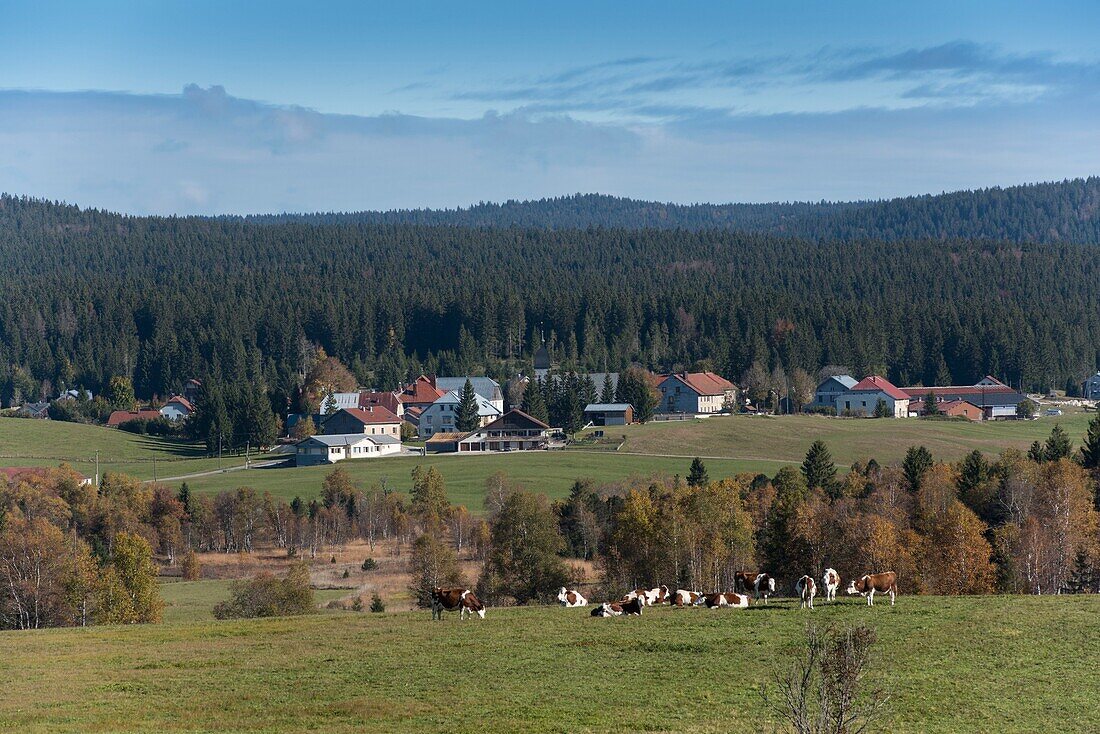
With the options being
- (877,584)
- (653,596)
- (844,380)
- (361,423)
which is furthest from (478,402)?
(877,584)

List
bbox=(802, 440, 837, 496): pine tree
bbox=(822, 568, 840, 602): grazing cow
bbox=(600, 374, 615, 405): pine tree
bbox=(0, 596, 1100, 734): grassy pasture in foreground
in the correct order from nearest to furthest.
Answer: bbox=(0, 596, 1100, 734): grassy pasture in foreground < bbox=(822, 568, 840, 602): grazing cow < bbox=(802, 440, 837, 496): pine tree < bbox=(600, 374, 615, 405): pine tree

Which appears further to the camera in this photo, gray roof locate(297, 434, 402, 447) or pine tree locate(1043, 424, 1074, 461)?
gray roof locate(297, 434, 402, 447)

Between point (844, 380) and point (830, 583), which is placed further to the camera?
point (844, 380)

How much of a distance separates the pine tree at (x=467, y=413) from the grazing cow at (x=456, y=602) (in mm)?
93414

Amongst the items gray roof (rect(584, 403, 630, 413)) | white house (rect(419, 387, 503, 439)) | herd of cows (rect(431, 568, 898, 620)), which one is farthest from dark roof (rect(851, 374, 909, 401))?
herd of cows (rect(431, 568, 898, 620))

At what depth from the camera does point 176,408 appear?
483 feet

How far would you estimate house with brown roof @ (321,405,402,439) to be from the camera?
4633 inches

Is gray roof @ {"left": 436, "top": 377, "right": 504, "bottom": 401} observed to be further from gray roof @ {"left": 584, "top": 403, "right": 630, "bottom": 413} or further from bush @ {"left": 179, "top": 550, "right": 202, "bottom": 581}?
bush @ {"left": 179, "top": 550, "right": 202, "bottom": 581}

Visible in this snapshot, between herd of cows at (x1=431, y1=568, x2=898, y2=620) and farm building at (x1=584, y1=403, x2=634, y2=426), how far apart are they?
93.6 m

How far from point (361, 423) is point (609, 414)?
25.7 m

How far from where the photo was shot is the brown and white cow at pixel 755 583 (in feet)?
99.4

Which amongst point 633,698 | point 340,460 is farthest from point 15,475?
point 633,698

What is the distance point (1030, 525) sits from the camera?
1957 inches

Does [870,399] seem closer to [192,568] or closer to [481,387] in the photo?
[481,387]
